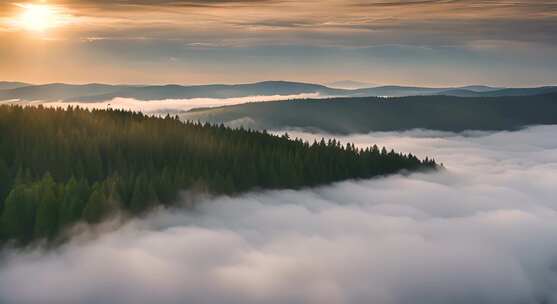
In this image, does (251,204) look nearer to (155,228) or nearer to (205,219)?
(205,219)

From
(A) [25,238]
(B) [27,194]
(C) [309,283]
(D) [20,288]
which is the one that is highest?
(B) [27,194]

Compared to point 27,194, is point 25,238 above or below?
below

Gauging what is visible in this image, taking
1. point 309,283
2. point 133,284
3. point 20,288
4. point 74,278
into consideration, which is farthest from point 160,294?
point 309,283

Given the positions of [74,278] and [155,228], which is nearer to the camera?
[74,278]

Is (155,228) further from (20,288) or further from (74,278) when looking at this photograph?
(20,288)

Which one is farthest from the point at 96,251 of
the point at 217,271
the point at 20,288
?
the point at 217,271

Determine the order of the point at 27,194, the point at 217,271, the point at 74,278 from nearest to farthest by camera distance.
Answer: the point at 27,194
the point at 74,278
the point at 217,271

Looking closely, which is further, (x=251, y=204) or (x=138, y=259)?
(x=251, y=204)

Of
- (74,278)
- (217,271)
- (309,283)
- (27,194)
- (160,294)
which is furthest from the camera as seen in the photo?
(309,283)

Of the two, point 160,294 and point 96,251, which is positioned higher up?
point 96,251
